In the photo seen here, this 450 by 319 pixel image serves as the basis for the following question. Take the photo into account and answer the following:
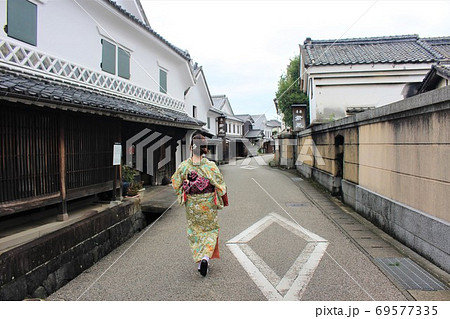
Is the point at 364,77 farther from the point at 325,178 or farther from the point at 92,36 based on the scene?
the point at 92,36

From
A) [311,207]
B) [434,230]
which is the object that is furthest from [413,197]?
[311,207]

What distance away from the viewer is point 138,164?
13969 mm

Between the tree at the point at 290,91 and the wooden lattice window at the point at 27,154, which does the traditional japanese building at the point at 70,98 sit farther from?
the tree at the point at 290,91

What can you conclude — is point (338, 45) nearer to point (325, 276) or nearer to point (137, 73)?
point (137, 73)

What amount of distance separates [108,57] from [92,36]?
0.96 m

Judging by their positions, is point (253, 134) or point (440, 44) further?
point (253, 134)

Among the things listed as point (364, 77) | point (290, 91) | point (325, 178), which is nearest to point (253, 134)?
point (290, 91)

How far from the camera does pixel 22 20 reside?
699 cm

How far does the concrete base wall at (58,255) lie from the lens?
4186 mm

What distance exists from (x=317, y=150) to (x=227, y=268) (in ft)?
36.9

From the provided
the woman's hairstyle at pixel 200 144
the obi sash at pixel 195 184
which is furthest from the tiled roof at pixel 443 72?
the obi sash at pixel 195 184

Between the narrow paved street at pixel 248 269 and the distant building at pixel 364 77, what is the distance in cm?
968

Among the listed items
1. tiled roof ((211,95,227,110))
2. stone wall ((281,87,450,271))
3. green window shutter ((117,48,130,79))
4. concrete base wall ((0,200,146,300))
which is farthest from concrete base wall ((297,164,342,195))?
tiled roof ((211,95,227,110))

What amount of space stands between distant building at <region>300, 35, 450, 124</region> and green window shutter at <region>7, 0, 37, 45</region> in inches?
500
